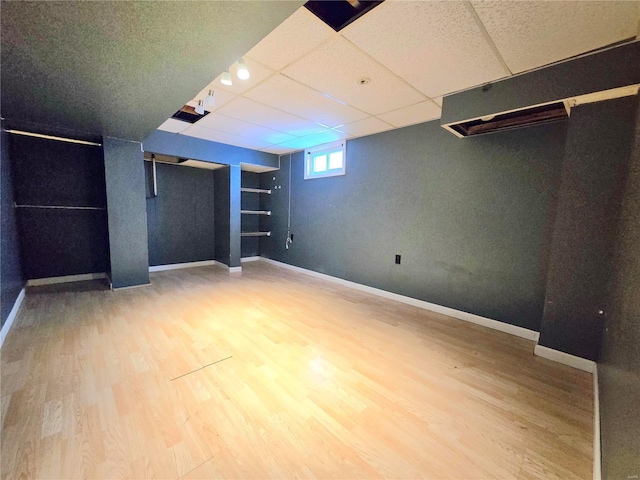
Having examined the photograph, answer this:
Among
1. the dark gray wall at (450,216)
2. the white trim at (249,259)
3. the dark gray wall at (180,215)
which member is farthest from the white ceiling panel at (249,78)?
the white trim at (249,259)

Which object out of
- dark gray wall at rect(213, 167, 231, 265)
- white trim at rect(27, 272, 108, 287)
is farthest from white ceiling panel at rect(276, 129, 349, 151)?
white trim at rect(27, 272, 108, 287)

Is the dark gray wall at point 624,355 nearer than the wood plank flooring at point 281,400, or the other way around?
the dark gray wall at point 624,355

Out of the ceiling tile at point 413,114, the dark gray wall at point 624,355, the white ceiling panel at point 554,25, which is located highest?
the ceiling tile at point 413,114

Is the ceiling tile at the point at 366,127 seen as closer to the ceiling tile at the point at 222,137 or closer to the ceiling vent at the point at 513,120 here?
the ceiling vent at the point at 513,120

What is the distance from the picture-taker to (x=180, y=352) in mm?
2135

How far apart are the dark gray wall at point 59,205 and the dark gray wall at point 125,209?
0.69 meters

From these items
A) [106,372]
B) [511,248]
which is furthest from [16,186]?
[511,248]

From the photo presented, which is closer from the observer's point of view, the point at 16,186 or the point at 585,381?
the point at 585,381

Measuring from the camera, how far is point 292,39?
169 centimetres

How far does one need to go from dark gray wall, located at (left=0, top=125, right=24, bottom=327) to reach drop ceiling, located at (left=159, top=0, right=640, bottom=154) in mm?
2547

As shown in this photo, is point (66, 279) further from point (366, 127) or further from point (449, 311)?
point (449, 311)

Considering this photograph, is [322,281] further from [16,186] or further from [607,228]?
[16,186]

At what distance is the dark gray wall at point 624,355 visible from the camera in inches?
35.6

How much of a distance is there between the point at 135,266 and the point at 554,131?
570 centimetres
